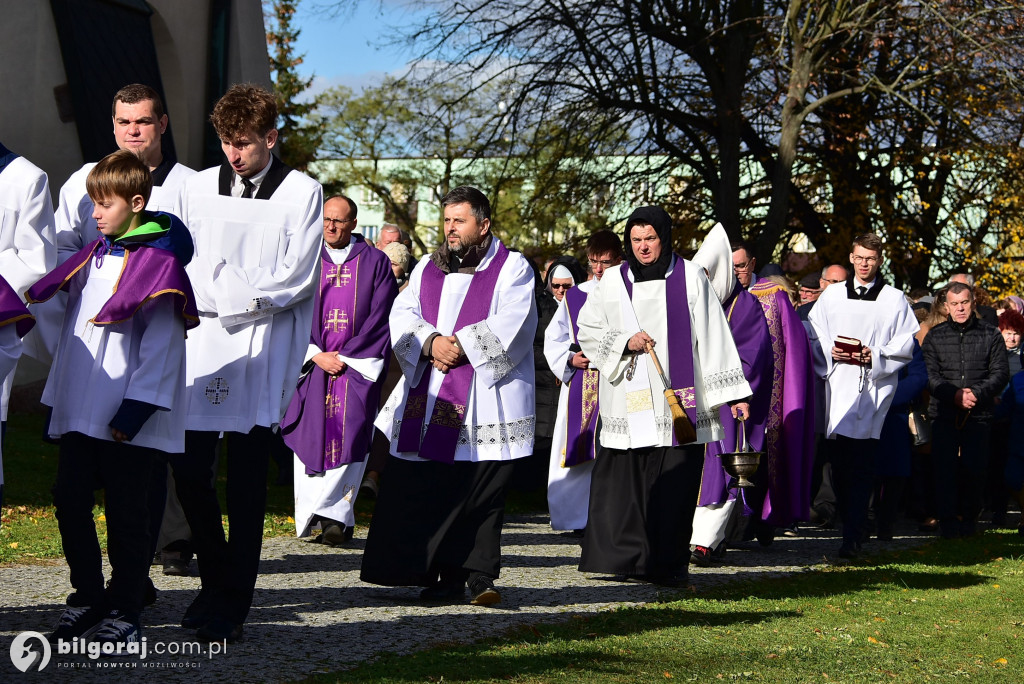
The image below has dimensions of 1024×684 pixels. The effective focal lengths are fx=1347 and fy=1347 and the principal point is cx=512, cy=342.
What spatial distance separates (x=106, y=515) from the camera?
4863 mm

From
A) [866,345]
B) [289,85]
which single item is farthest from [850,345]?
[289,85]

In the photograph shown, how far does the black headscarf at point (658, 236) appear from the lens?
7625mm

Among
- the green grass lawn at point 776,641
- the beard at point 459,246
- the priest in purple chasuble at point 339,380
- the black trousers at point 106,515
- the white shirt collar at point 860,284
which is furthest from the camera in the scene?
the white shirt collar at point 860,284

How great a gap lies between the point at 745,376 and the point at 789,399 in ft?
4.17

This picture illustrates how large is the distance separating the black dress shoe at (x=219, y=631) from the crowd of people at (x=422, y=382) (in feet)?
0.04

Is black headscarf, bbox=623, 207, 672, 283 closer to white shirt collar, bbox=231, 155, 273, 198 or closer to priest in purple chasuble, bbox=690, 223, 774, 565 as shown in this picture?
priest in purple chasuble, bbox=690, 223, 774, 565

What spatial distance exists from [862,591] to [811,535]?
3632mm

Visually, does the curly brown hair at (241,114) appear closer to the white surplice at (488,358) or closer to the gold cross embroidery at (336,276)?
the white surplice at (488,358)

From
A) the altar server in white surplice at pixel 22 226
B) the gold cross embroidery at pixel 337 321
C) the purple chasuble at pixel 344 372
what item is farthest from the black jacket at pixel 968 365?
the altar server in white surplice at pixel 22 226

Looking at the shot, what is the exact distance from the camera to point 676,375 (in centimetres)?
763

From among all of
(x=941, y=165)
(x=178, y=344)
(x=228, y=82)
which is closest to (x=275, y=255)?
(x=178, y=344)

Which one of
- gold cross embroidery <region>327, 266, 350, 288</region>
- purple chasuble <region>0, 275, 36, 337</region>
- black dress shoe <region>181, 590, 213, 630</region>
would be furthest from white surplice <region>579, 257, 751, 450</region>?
purple chasuble <region>0, 275, 36, 337</region>

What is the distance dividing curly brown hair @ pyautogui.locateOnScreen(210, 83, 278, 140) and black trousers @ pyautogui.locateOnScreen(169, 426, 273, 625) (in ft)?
4.05

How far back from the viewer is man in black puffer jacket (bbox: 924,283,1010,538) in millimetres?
11086
